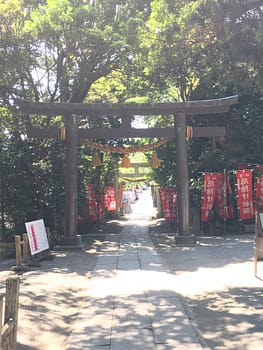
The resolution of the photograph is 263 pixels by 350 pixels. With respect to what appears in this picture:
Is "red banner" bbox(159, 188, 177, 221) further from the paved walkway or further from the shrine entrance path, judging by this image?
the paved walkway

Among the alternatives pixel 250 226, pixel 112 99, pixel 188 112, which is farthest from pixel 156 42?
pixel 112 99

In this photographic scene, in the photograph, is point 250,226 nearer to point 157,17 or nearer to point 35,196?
point 35,196

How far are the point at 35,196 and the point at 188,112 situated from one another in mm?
6159

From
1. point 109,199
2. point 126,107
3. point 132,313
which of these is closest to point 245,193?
point 126,107

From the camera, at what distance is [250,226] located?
16094mm

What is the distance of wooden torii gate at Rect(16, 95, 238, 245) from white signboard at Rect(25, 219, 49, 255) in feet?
7.10

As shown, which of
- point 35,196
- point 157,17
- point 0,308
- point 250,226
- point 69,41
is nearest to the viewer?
point 0,308

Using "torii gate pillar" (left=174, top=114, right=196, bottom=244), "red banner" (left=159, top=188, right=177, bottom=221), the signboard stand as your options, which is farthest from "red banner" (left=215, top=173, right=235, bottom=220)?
the signboard stand

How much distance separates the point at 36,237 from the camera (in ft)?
34.7

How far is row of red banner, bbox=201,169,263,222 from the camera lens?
601 inches

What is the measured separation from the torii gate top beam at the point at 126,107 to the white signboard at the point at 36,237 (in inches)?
163

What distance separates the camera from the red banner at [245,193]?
1526 centimetres

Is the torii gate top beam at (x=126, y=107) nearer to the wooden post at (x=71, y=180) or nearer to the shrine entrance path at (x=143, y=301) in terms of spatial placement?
the wooden post at (x=71, y=180)

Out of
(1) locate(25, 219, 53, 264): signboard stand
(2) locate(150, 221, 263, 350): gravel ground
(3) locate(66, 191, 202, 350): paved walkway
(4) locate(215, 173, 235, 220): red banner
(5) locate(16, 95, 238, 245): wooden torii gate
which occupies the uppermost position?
(5) locate(16, 95, 238, 245): wooden torii gate
